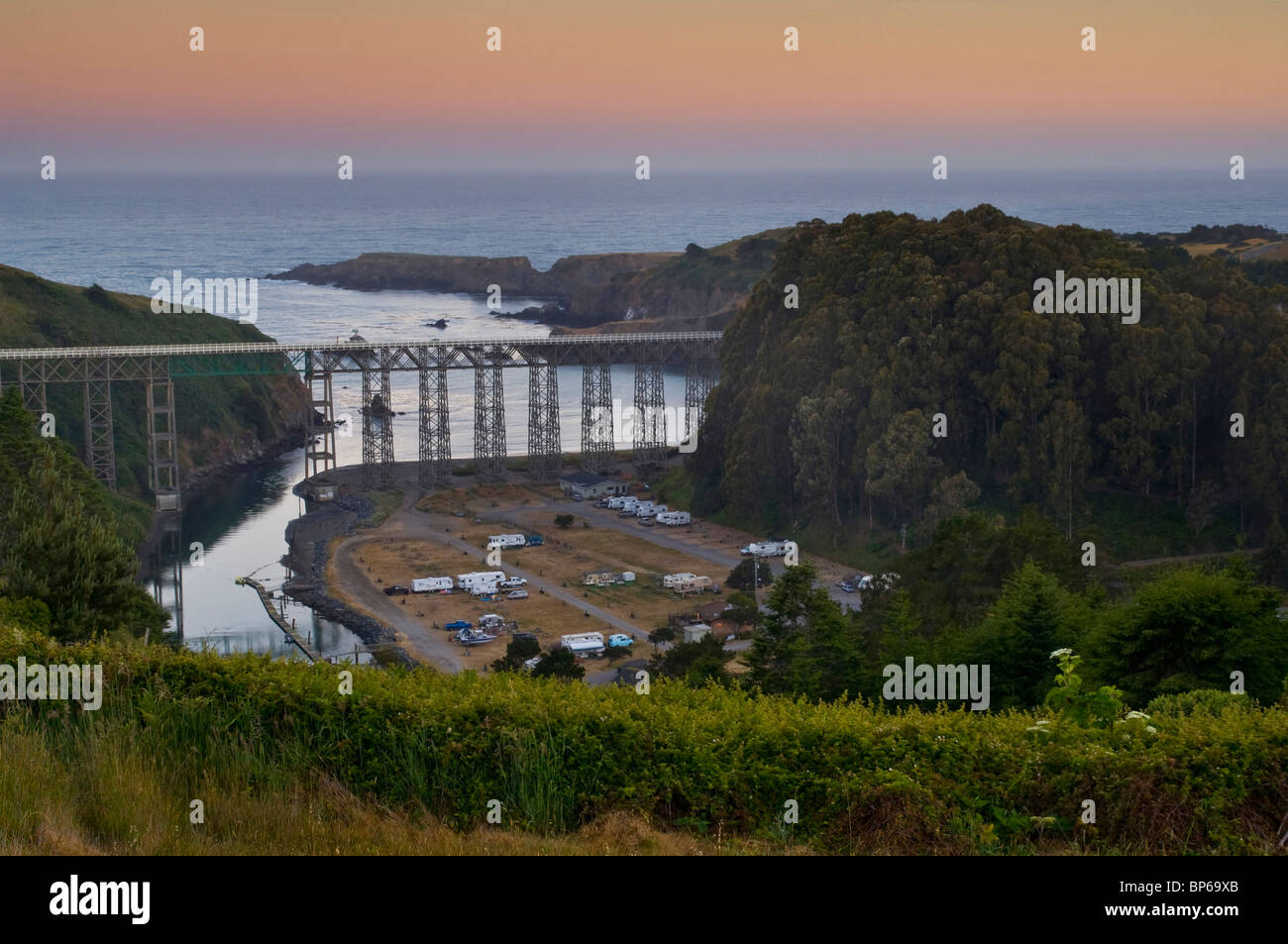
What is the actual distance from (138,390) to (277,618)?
111 feet

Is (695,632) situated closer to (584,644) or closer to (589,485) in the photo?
(584,644)

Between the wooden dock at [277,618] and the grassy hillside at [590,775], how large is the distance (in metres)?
25.3

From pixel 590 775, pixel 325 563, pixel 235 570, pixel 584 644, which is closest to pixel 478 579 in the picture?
pixel 325 563

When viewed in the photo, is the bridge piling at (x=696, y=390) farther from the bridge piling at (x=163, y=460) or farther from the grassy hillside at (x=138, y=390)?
the bridge piling at (x=163, y=460)

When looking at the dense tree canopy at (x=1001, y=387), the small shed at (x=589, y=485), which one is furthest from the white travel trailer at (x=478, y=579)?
the small shed at (x=589, y=485)

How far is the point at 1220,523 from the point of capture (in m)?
48.4

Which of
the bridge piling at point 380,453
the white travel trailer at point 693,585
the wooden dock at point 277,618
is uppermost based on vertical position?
the bridge piling at point 380,453

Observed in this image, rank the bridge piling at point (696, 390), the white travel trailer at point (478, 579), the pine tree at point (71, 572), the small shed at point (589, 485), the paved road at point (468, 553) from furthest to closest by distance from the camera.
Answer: the bridge piling at point (696, 390) → the small shed at point (589, 485) → the white travel trailer at point (478, 579) → the paved road at point (468, 553) → the pine tree at point (71, 572)

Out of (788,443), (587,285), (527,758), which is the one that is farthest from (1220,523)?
(587,285)

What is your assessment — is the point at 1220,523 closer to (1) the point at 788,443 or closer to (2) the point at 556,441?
(1) the point at 788,443

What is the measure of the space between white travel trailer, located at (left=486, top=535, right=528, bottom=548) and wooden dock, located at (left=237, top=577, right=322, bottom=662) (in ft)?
29.2

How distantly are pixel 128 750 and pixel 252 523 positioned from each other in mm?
50043

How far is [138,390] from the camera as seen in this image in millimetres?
71250

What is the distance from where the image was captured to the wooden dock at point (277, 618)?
38162mm
